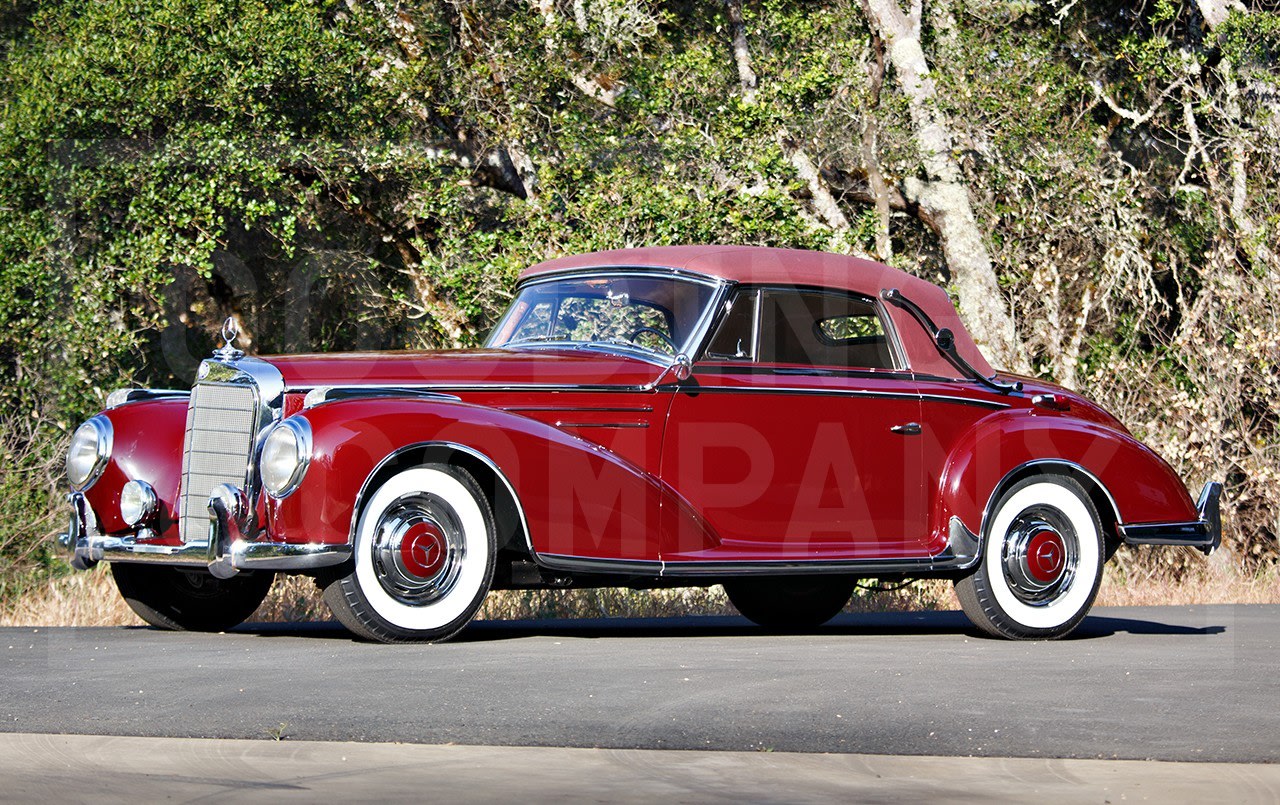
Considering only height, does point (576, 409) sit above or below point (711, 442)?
above

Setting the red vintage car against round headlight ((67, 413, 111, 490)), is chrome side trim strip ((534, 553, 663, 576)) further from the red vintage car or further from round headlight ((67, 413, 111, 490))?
round headlight ((67, 413, 111, 490))

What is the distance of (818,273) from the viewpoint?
9039mm

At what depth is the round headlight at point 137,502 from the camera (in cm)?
835

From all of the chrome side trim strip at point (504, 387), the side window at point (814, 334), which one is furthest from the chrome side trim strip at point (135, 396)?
the side window at point (814, 334)

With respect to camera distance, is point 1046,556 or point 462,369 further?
point 1046,556

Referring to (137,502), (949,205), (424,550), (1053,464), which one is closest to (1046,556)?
(1053,464)

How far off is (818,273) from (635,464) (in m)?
1.62

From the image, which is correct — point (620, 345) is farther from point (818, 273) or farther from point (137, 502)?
point (137, 502)

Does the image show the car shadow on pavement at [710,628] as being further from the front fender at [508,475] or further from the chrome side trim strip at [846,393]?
the chrome side trim strip at [846,393]

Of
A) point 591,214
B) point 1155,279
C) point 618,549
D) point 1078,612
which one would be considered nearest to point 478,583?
point 618,549

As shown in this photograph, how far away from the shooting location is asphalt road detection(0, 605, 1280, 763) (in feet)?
16.7

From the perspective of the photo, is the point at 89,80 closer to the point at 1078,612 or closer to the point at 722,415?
the point at 722,415

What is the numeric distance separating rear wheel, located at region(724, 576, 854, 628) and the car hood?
2.22m

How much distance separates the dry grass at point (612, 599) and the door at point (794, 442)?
147 inches
